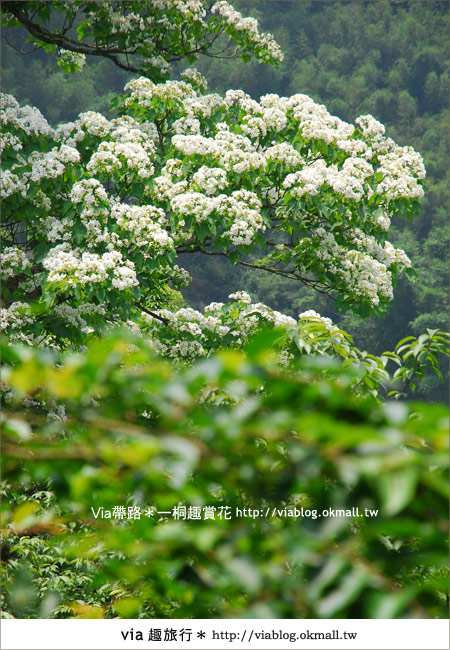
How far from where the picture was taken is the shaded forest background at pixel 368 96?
32688 mm

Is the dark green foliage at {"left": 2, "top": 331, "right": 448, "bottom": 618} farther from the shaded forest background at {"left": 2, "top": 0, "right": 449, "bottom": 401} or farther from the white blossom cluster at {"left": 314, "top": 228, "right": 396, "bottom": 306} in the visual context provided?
the shaded forest background at {"left": 2, "top": 0, "right": 449, "bottom": 401}

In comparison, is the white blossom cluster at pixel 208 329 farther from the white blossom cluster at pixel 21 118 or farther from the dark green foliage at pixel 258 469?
the dark green foliage at pixel 258 469

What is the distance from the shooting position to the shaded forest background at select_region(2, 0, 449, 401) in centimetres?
3269

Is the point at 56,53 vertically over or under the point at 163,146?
over

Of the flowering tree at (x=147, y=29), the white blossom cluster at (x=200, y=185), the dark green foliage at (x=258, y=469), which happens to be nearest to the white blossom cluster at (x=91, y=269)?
the white blossom cluster at (x=200, y=185)

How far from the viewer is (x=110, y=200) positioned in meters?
4.98

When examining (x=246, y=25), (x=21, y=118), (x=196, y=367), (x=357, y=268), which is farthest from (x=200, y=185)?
(x=196, y=367)

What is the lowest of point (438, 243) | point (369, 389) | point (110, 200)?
point (369, 389)

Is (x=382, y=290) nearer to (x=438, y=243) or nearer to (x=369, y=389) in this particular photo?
(x=369, y=389)

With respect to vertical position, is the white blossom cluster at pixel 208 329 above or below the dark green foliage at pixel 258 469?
above

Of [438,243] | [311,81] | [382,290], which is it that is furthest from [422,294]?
[382,290]

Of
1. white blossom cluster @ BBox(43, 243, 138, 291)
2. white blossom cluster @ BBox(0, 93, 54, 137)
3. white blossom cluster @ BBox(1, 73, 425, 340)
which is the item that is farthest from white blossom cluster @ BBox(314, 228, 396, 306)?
white blossom cluster @ BBox(0, 93, 54, 137)

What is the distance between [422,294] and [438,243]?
337cm

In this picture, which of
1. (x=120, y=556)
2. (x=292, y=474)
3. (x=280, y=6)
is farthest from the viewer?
(x=280, y=6)
